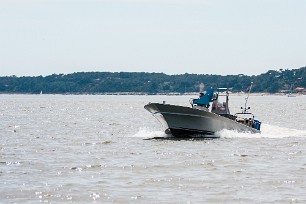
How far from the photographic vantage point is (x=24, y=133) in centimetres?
5216

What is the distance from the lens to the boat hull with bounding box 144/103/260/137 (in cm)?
3941

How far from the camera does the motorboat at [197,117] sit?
3944cm

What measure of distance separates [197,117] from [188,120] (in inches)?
20.4

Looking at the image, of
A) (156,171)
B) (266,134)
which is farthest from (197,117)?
(156,171)

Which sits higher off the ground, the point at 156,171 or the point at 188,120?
the point at 188,120

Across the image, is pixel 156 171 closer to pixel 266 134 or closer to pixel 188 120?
pixel 188 120

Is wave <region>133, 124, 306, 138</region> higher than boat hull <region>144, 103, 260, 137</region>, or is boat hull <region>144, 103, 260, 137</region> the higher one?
boat hull <region>144, 103, 260, 137</region>

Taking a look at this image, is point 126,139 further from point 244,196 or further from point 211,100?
point 244,196

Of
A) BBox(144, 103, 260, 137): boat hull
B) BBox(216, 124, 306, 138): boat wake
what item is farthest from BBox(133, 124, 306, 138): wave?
BBox(144, 103, 260, 137): boat hull

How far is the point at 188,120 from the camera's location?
3978 cm

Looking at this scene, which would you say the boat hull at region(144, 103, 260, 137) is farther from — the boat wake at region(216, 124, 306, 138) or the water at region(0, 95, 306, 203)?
the water at region(0, 95, 306, 203)

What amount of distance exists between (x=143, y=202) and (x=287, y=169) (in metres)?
8.73

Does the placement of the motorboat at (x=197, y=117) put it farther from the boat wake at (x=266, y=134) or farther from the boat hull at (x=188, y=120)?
the boat wake at (x=266, y=134)

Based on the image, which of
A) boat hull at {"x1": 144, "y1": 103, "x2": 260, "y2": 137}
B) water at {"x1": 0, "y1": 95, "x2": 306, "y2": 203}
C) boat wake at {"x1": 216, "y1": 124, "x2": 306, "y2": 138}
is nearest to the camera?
water at {"x1": 0, "y1": 95, "x2": 306, "y2": 203}
